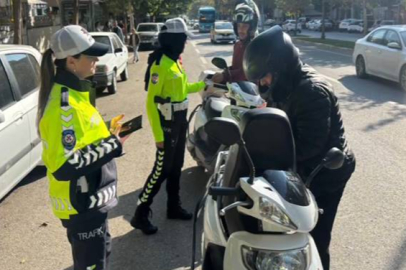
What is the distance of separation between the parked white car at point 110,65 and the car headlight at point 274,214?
31.5 ft

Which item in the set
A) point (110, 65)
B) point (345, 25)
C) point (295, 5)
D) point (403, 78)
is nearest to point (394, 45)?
point (403, 78)

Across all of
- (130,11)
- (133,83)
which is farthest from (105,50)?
(130,11)

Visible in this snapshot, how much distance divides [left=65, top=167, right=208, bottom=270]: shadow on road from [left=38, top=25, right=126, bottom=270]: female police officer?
1244 millimetres

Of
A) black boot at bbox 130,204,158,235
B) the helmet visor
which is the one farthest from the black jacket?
the helmet visor

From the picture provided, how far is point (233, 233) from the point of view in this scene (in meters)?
2.19

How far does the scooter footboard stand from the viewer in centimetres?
200

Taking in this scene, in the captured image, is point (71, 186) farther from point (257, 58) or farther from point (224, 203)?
point (257, 58)

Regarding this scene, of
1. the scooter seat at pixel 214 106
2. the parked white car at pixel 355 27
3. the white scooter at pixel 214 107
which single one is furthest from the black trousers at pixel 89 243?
the parked white car at pixel 355 27

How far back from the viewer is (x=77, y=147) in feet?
8.06

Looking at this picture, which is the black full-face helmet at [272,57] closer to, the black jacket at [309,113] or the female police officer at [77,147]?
the black jacket at [309,113]

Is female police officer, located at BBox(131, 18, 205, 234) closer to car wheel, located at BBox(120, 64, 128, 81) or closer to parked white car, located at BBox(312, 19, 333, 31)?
car wheel, located at BBox(120, 64, 128, 81)

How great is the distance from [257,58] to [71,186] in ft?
3.94

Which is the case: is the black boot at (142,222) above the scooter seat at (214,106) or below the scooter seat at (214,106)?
below

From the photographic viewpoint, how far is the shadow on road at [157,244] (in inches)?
155
